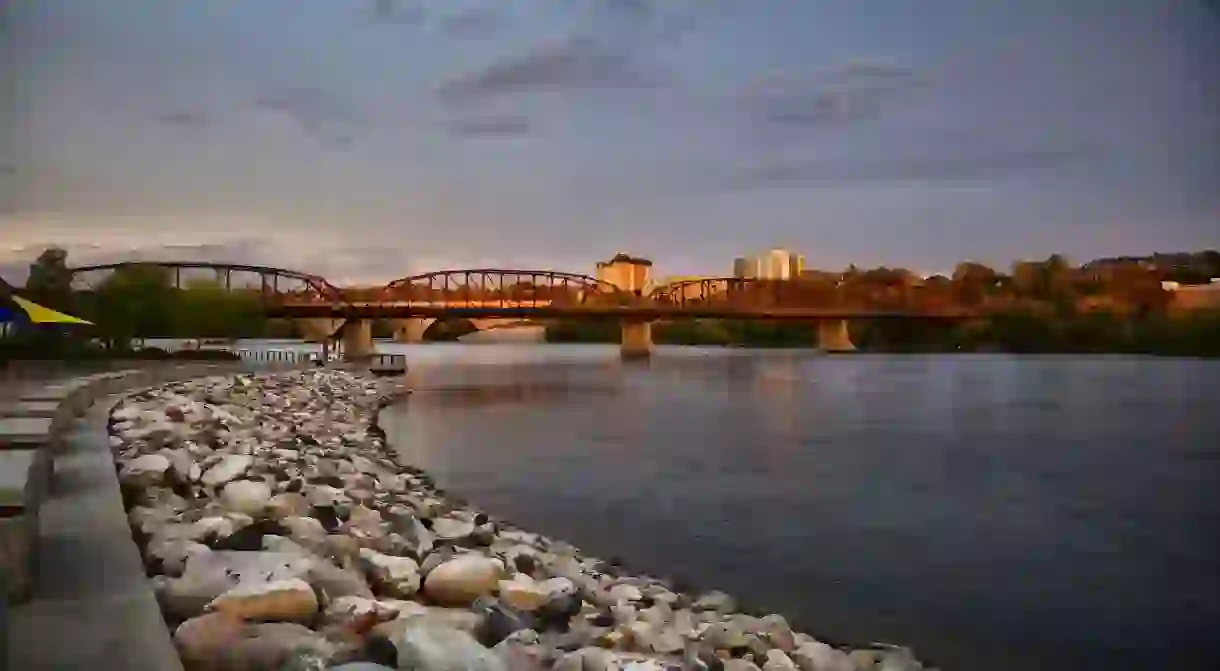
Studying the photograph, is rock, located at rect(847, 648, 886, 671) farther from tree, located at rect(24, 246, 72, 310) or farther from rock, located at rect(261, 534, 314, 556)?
tree, located at rect(24, 246, 72, 310)

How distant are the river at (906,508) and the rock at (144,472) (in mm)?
1707

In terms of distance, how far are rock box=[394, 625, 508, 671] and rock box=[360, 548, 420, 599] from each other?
0.64 meters

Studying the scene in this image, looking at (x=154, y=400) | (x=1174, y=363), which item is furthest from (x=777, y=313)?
(x=154, y=400)

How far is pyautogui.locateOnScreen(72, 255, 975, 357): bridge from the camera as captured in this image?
24.4m

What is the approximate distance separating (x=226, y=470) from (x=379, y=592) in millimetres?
1393

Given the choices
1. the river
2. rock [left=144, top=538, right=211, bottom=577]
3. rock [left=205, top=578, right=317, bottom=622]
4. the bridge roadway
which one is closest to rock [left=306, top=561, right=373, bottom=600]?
rock [left=205, top=578, right=317, bottom=622]

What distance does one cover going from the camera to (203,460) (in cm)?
388

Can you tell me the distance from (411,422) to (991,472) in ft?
19.7

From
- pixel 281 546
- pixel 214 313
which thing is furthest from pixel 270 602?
pixel 214 313

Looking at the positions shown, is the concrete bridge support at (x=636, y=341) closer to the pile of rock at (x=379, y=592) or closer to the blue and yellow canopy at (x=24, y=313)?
the blue and yellow canopy at (x=24, y=313)

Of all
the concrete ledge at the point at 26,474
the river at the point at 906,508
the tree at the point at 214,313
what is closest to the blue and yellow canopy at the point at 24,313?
the river at the point at 906,508

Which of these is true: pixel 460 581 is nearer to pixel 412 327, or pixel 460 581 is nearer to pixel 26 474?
pixel 26 474

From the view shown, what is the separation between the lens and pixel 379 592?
86.7 inches

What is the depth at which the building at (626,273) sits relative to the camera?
3300 cm
